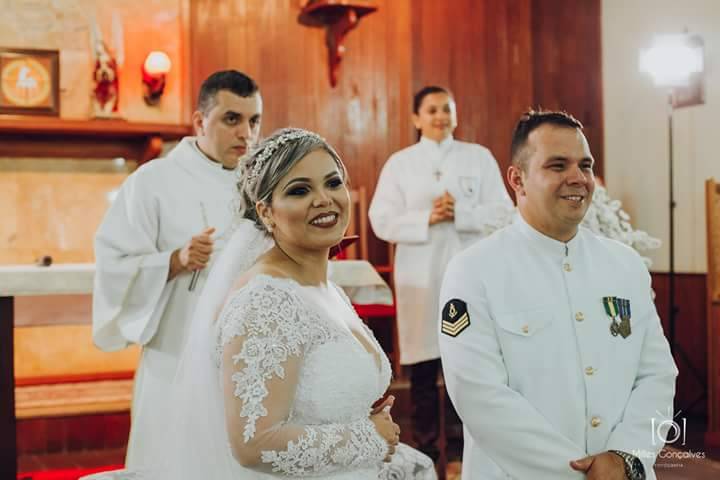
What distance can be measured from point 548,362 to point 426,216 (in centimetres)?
233

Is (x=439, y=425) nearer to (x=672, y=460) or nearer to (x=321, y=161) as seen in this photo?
(x=672, y=460)

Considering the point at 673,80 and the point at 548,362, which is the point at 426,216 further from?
the point at 548,362

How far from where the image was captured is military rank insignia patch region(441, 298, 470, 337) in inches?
91.7

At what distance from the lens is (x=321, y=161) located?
6.11 ft

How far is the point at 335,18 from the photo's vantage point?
5.77m

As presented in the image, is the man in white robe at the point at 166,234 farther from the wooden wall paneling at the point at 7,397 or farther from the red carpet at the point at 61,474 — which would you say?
the red carpet at the point at 61,474

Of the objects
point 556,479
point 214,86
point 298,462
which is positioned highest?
point 214,86

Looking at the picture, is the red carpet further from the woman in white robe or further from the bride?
the bride

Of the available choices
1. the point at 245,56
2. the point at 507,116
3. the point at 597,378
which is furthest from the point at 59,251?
the point at 597,378

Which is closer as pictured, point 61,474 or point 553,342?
point 553,342

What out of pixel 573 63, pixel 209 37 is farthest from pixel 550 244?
pixel 573 63

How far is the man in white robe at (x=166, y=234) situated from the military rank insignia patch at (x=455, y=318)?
97 centimetres

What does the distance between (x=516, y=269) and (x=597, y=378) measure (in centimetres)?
34

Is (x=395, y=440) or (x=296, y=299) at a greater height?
(x=296, y=299)
